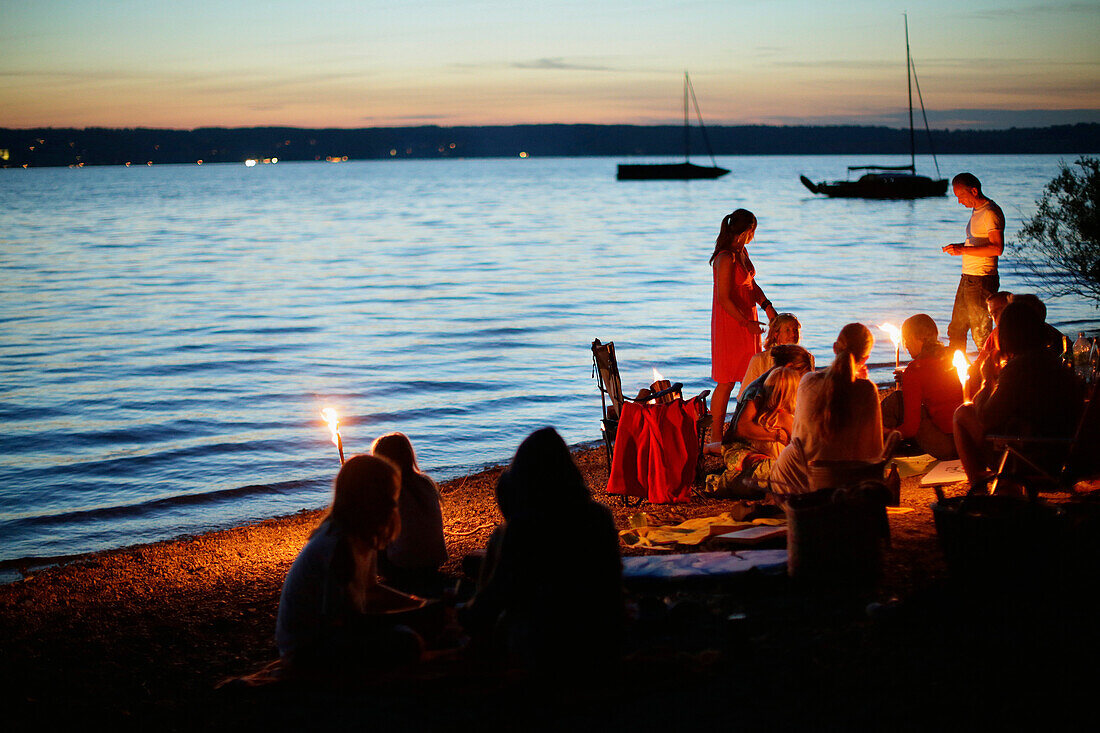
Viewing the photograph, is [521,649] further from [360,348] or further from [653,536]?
[360,348]

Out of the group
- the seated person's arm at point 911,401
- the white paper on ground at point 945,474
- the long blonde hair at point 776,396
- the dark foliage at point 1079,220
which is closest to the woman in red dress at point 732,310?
the long blonde hair at point 776,396

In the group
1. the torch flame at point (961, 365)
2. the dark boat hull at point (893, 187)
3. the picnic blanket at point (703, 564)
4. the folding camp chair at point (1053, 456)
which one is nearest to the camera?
the picnic blanket at point (703, 564)

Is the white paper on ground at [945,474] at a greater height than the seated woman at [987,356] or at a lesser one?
lesser

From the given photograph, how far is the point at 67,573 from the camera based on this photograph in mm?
6801

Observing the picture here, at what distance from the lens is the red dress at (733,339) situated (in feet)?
24.7

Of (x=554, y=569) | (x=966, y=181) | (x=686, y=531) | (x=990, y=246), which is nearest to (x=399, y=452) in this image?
(x=554, y=569)

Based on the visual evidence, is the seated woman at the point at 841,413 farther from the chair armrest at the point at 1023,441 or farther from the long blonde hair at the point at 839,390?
the chair armrest at the point at 1023,441

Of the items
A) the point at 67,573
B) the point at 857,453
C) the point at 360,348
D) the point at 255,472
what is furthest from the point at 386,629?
the point at 360,348

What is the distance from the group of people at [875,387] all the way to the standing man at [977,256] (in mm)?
11

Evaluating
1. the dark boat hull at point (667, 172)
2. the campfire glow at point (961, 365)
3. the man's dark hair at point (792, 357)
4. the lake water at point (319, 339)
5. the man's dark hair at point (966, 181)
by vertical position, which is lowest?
the lake water at point (319, 339)

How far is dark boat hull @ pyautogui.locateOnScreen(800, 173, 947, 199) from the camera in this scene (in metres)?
74.8

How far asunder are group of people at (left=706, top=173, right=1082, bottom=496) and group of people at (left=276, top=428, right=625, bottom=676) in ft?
6.34

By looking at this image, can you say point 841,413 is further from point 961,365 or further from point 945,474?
point 961,365

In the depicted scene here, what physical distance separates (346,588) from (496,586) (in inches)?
24.7
